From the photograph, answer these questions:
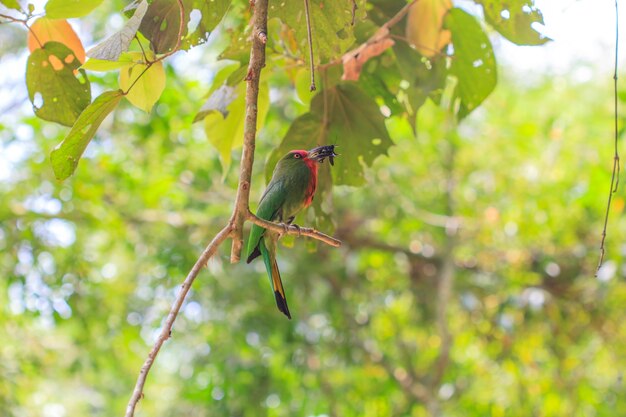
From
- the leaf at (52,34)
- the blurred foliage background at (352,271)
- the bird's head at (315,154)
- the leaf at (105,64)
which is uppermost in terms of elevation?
the leaf at (52,34)

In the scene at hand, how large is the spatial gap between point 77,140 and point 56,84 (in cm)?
24

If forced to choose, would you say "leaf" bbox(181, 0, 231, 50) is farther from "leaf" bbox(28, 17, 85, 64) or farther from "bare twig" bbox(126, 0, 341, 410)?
"leaf" bbox(28, 17, 85, 64)

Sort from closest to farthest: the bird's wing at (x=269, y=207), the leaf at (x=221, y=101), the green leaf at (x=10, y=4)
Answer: the green leaf at (x=10, y=4) → the leaf at (x=221, y=101) → the bird's wing at (x=269, y=207)

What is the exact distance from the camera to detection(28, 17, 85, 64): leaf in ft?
5.12

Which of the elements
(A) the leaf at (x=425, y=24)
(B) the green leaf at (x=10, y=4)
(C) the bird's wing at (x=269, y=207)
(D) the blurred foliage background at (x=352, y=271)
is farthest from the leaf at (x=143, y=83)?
(D) the blurred foliage background at (x=352, y=271)

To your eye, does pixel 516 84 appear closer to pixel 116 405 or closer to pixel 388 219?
pixel 388 219

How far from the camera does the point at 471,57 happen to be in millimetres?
1910

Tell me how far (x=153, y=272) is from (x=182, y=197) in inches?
25.3

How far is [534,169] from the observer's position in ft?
19.2

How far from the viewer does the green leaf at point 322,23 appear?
1.52 m

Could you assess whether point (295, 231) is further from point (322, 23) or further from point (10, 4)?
point (10, 4)

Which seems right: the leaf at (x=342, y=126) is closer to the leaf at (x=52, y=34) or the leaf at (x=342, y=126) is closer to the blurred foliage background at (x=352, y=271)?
the leaf at (x=52, y=34)

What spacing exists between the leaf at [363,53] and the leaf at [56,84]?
0.63 meters

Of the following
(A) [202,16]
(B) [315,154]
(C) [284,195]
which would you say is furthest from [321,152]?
(A) [202,16]
